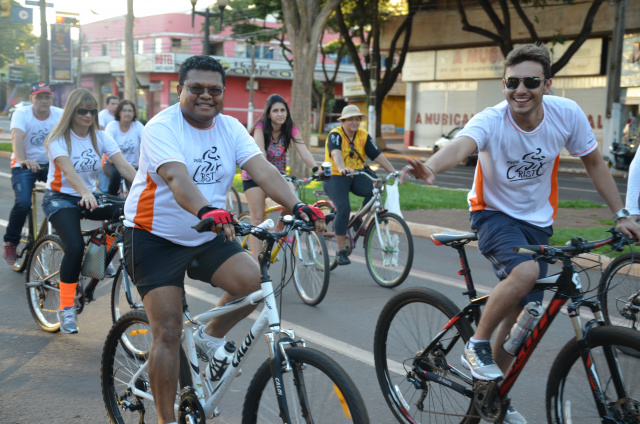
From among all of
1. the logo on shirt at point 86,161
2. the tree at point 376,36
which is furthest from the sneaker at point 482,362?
the tree at point 376,36

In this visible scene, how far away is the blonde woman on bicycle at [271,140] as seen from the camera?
749 cm

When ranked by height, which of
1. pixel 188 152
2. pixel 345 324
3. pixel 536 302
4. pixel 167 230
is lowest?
pixel 345 324

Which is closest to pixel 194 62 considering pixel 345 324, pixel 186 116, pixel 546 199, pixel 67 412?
pixel 186 116

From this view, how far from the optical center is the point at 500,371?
3445 millimetres

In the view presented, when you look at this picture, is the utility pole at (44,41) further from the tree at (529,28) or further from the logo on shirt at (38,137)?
the logo on shirt at (38,137)

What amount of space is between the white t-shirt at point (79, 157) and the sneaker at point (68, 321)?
96 cm

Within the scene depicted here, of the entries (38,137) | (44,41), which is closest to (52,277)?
(38,137)

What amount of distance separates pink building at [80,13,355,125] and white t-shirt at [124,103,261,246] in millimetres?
50388

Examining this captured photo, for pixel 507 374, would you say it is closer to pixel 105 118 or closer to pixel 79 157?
pixel 79 157

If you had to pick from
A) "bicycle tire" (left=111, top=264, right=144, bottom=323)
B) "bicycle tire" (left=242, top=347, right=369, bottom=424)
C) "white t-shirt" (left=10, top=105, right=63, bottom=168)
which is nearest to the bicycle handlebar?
"bicycle tire" (left=242, top=347, right=369, bottom=424)

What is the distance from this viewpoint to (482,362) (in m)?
3.45

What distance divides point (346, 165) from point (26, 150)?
11.4 ft

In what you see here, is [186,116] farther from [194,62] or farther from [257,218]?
[257,218]

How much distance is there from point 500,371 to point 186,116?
189 cm
